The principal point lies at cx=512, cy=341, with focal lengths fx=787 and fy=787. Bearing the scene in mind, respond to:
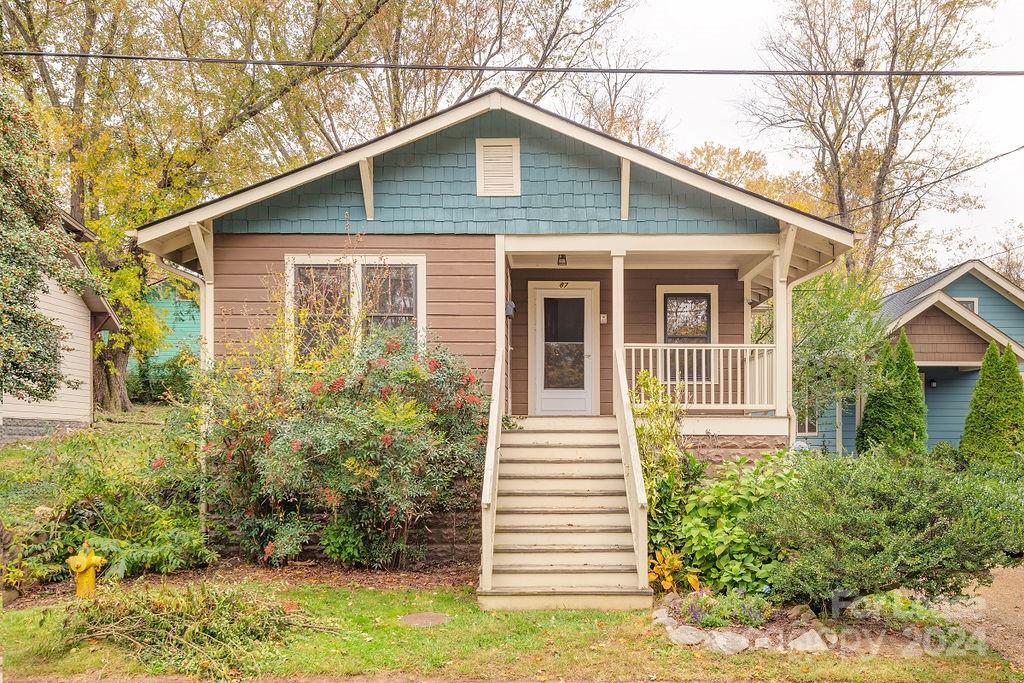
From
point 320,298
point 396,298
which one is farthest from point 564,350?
point 320,298

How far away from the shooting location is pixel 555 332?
481 inches

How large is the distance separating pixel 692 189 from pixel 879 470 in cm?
474

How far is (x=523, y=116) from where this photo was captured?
9766mm

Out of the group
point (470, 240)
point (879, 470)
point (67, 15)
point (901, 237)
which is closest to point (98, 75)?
point (67, 15)

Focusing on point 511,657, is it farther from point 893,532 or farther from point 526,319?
point 526,319

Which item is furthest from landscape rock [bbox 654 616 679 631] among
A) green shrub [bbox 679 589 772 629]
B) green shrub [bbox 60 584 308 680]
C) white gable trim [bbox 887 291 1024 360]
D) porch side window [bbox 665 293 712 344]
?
white gable trim [bbox 887 291 1024 360]

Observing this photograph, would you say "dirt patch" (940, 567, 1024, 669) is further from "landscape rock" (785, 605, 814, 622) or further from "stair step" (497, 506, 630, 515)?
"stair step" (497, 506, 630, 515)

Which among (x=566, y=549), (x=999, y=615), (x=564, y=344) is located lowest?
(x=999, y=615)

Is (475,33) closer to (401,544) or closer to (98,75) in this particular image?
(98,75)

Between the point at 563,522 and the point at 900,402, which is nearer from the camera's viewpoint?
the point at 563,522

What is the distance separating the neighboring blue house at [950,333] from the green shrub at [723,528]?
29.3ft

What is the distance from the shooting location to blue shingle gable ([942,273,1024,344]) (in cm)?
1866

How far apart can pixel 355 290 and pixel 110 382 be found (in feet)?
45.3

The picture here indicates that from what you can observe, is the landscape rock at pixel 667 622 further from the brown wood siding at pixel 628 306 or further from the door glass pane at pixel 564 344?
the door glass pane at pixel 564 344
